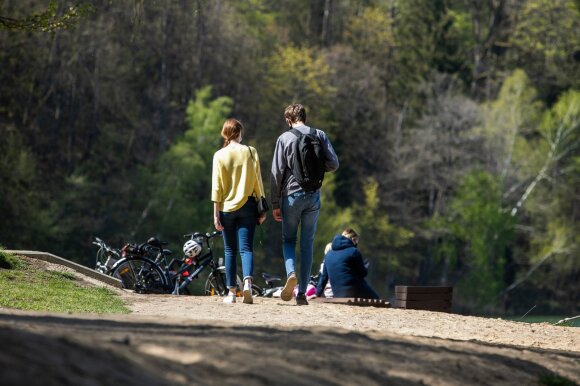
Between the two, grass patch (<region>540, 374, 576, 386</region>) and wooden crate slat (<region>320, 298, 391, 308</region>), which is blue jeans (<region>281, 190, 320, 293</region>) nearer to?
wooden crate slat (<region>320, 298, 391, 308</region>)

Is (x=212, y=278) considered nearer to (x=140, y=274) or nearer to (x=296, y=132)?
(x=140, y=274)

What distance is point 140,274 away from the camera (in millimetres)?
19438

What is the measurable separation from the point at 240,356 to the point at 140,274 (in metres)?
11.1

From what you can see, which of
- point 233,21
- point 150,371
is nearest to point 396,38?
point 233,21

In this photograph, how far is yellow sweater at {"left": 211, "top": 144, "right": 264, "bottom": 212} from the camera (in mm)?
15805

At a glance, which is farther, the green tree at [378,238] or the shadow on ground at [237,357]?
the green tree at [378,238]

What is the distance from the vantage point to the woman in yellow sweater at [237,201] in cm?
1580

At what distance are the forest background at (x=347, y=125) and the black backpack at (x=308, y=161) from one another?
123ft

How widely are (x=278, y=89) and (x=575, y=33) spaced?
17.6m

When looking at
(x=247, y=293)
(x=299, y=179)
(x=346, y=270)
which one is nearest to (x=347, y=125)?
(x=346, y=270)

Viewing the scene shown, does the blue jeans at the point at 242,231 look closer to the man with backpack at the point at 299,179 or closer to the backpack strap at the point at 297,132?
the man with backpack at the point at 299,179

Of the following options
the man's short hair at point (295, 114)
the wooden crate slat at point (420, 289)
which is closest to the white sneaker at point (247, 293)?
the man's short hair at point (295, 114)

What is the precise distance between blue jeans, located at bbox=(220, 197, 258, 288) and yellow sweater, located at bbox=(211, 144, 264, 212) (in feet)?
0.26

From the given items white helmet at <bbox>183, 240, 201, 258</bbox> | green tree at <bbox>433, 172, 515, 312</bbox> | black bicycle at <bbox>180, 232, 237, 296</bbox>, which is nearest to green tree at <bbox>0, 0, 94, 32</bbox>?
white helmet at <bbox>183, 240, 201, 258</bbox>
